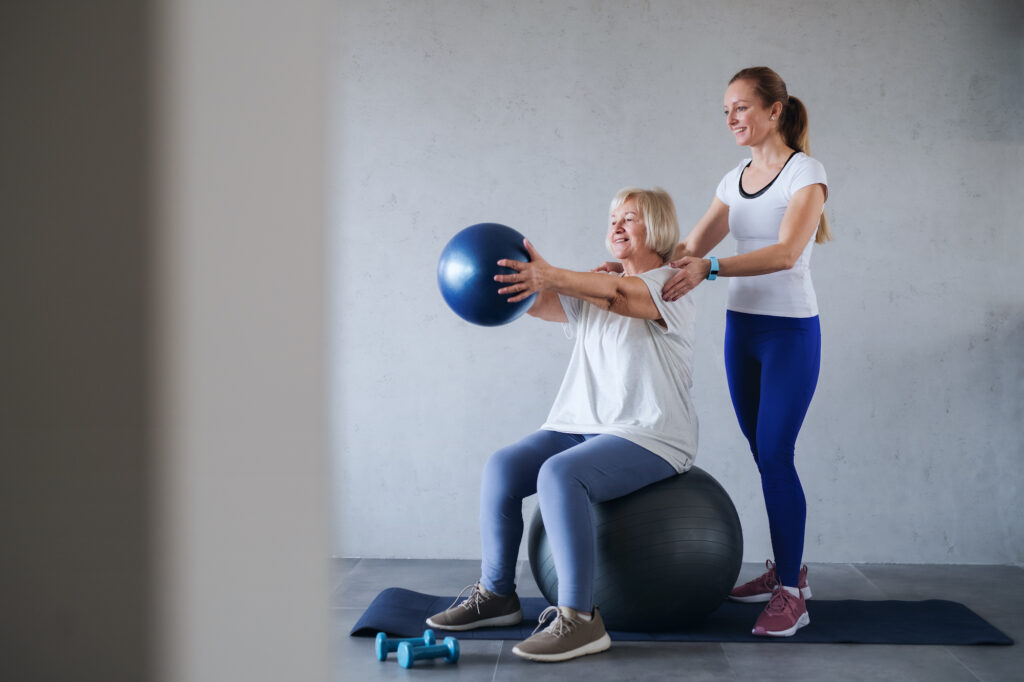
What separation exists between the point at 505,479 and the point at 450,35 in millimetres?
1909

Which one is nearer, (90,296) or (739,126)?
(90,296)

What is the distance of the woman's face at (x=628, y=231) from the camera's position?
7.95ft

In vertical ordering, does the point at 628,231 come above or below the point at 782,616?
above

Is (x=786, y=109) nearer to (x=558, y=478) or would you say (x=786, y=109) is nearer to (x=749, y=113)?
(x=749, y=113)

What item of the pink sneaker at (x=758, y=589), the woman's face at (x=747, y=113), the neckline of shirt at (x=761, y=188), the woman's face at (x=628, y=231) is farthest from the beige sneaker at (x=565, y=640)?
the woman's face at (x=747, y=113)

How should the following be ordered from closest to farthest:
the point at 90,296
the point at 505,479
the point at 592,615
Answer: the point at 90,296, the point at 592,615, the point at 505,479

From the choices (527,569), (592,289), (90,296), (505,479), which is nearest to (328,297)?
(90,296)

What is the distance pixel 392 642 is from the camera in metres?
2.27

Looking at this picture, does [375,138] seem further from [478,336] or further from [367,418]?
[367,418]

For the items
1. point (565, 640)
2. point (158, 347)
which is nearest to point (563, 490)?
point (565, 640)

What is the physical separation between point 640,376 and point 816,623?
92 centimetres

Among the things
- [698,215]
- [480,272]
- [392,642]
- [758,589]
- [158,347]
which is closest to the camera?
[158,347]

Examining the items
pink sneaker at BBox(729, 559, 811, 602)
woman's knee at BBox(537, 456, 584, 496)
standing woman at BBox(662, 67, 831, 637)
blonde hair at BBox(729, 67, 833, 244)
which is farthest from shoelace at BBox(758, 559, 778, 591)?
Result: blonde hair at BBox(729, 67, 833, 244)

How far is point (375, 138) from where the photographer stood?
11.3ft
